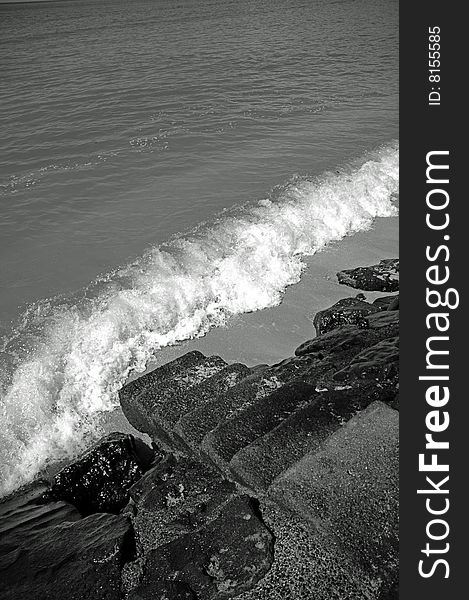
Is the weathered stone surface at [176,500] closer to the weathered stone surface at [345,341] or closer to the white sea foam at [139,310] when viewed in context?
the white sea foam at [139,310]

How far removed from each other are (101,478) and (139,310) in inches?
149

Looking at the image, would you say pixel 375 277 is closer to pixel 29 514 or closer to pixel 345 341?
pixel 345 341

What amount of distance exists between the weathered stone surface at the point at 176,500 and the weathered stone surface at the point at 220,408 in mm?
236

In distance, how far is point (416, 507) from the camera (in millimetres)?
3578

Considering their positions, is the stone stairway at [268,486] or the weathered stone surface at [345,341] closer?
the stone stairway at [268,486]

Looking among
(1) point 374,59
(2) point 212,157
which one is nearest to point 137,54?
(1) point 374,59

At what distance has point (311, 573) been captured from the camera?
3566 millimetres

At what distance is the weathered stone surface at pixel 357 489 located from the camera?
3587 mm

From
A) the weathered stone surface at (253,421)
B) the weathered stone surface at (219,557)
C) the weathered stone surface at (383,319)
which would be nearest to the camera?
the weathered stone surface at (219,557)

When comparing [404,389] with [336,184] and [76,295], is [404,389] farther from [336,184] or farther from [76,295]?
[336,184]

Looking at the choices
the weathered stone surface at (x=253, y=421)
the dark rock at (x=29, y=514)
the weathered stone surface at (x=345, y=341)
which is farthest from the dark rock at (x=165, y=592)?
the weathered stone surface at (x=345, y=341)

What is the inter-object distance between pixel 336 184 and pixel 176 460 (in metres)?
10.1

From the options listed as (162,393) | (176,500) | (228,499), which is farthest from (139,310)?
(228,499)

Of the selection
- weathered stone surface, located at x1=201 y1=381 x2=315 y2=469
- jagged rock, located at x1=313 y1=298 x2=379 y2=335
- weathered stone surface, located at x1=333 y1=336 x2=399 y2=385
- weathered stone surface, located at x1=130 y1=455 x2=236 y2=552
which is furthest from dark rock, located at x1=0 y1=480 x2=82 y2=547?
jagged rock, located at x1=313 y1=298 x2=379 y2=335
